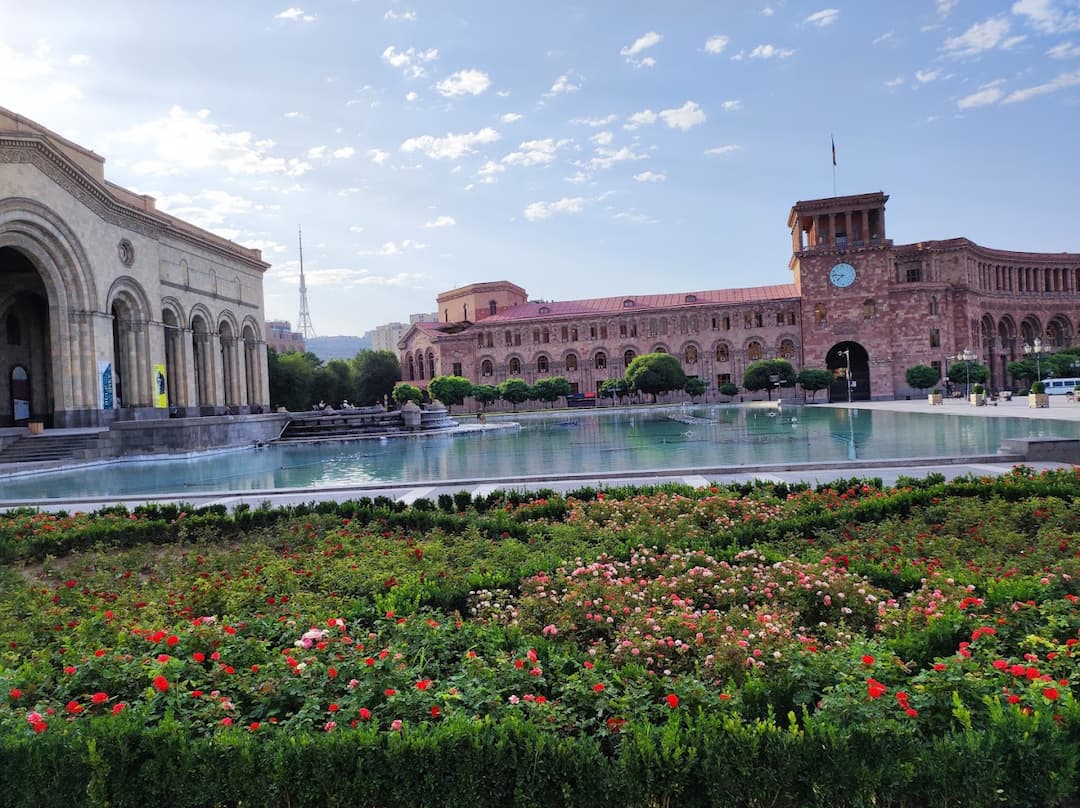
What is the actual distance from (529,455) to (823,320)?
170 feet

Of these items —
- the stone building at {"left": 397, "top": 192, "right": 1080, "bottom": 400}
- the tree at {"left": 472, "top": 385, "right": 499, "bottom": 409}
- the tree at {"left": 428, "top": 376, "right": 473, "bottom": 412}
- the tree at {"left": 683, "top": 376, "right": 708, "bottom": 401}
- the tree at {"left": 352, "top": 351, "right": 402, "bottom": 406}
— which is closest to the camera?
the tree at {"left": 683, "top": 376, "right": 708, "bottom": 401}

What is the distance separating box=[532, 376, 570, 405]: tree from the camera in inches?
2598

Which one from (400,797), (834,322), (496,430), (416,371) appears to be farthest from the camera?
(416,371)

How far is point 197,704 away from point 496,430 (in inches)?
1394

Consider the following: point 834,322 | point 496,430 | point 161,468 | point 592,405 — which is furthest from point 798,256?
point 161,468

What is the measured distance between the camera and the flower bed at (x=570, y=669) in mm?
3291


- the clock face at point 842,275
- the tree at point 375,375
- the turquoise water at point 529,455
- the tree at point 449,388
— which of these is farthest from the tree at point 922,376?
the tree at point 375,375

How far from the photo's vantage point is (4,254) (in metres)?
30.0

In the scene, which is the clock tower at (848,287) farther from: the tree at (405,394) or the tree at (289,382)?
the tree at (289,382)

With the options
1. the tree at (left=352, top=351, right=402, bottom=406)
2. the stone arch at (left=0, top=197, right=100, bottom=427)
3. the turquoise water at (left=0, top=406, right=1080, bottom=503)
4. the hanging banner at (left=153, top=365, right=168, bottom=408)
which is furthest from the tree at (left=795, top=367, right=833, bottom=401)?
the stone arch at (left=0, top=197, right=100, bottom=427)

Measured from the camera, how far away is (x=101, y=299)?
97.3 feet

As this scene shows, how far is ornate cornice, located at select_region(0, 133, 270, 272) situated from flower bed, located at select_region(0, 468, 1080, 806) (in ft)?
78.8

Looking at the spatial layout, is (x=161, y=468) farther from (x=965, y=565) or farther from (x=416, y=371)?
(x=416, y=371)

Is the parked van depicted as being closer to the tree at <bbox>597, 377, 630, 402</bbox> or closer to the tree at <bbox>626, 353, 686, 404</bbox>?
the tree at <bbox>626, 353, 686, 404</bbox>
